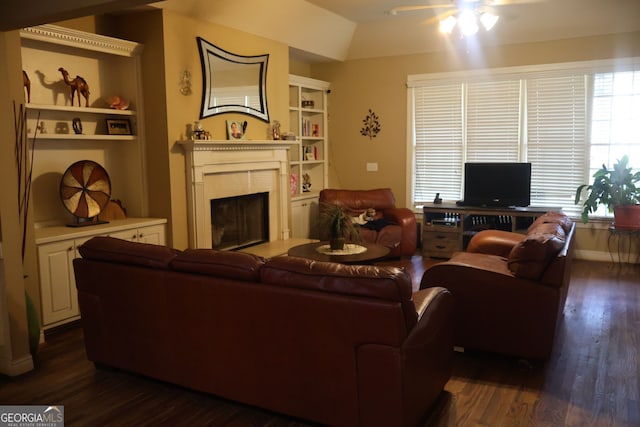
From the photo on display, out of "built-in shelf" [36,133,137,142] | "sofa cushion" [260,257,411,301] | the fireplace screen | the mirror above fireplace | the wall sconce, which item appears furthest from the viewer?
the fireplace screen

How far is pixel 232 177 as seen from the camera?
565cm

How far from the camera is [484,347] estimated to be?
3.48 metres

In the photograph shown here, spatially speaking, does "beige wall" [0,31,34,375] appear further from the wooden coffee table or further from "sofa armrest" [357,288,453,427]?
"sofa armrest" [357,288,453,427]

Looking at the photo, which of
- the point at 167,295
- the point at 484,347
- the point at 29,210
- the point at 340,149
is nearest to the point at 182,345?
the point at 167,295

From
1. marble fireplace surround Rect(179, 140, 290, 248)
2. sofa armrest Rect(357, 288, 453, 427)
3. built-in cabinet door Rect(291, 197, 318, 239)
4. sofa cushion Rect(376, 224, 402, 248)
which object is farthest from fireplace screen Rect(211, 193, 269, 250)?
sofa armrest Rect(357, 288, 453, 427)

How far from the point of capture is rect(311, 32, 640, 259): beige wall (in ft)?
22.1

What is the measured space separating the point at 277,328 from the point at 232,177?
10.8 feet

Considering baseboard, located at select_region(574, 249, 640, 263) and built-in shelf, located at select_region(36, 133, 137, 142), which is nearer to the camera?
built-in shelf, located at select_region(36, 133, 137, 142)

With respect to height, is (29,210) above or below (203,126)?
below

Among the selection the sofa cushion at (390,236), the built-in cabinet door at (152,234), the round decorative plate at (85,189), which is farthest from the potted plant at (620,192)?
the round decorative plate at (85,189)

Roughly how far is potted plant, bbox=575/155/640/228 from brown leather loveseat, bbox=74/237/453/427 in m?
3.93

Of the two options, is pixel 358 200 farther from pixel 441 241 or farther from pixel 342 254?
pixel 342 254

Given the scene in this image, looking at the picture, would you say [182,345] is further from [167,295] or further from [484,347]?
[484,347]

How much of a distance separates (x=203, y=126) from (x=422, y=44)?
3341mm
